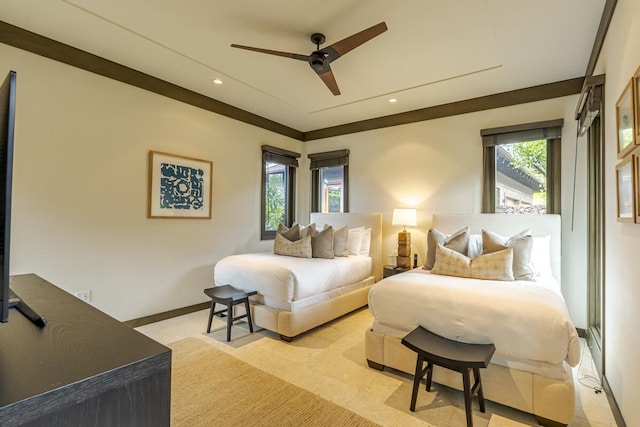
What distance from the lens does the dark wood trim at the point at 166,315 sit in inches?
135

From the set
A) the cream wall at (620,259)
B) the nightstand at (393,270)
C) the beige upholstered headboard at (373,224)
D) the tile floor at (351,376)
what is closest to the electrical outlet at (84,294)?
the tile floor at (351,376)

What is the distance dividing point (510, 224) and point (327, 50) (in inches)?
106

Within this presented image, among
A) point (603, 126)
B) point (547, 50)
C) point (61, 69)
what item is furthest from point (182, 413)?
point (547, 50)

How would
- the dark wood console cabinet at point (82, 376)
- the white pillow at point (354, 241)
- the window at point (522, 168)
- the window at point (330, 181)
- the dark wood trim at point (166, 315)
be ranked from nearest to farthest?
the dark wood console cabinet at point (82, 376) → the dark wood trim at point (166, 315) → the window at point (522, 168) → the white pillow at point (354, 241) → the window at point (330, 181)

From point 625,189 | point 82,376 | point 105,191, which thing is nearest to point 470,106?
Result: point 625,189

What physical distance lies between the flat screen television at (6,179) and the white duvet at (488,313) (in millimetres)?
2168

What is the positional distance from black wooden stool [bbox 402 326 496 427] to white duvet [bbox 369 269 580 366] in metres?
0.10

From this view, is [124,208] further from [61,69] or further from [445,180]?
[445,180]

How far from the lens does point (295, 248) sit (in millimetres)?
3914

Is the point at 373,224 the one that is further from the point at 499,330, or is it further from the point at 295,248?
the point at 499,330

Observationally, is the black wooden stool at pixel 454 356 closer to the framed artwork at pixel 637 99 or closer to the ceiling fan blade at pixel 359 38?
the framed artwork at pixel 637 99

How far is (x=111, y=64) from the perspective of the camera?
326 cm

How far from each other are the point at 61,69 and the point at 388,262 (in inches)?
171

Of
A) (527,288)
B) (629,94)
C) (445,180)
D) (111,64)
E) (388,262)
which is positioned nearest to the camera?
(629,94)
